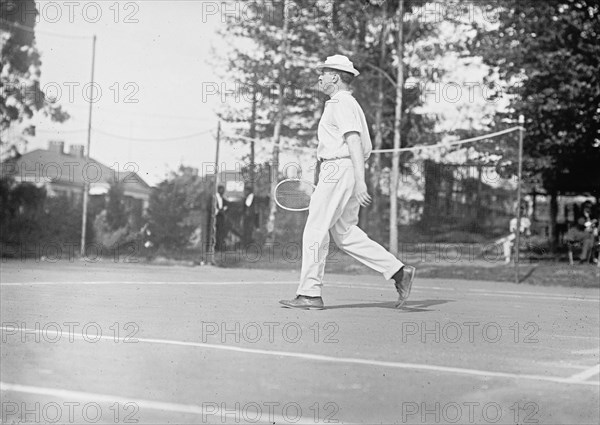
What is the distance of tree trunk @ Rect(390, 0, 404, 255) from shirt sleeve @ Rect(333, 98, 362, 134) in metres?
16.6

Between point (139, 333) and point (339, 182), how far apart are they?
2704 millimetres

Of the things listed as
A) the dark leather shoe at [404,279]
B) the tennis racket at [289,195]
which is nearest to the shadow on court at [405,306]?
the dark leather shoe at [404,279]

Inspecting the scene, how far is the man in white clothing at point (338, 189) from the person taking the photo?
30.7 ft

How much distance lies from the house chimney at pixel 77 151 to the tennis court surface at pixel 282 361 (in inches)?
443

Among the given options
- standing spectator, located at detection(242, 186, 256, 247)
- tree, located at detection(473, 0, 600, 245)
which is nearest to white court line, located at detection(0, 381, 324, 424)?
standing spectator, located at detection(242, 186, 256, 247)

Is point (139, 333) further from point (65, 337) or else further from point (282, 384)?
point (282, 384)

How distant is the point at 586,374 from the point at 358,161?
10.7 feet

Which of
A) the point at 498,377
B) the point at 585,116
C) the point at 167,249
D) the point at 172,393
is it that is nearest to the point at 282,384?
the point at 172,393

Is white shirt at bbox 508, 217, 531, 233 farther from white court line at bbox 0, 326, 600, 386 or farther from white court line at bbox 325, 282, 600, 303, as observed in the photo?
white court line at bbox 0, 326, 600, 386

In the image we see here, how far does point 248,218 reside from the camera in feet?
80.9

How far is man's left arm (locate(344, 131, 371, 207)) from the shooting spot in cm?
930

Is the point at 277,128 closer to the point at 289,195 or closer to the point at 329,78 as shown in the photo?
the point at 289,195

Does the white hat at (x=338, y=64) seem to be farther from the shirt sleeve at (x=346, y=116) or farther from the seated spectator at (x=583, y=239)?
the seated spectator at (x=583, y=239)

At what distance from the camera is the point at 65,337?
23.1ft
